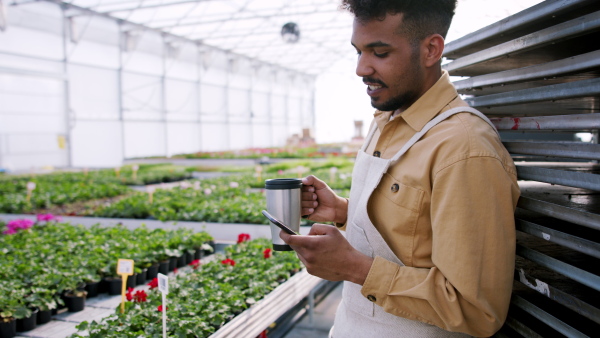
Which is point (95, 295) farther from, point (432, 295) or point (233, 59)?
point (233, 59)

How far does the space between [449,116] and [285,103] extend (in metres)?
30.8

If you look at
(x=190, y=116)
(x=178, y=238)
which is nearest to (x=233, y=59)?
(x=190, y=116)

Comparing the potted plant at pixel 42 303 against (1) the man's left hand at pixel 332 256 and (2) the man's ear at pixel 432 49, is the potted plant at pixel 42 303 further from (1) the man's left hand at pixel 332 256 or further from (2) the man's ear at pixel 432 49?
(2) the man's ear at pixel 432 49

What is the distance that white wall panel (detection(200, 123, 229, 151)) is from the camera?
22484mm

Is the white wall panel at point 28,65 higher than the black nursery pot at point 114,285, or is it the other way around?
the white wall panel at point 28,65

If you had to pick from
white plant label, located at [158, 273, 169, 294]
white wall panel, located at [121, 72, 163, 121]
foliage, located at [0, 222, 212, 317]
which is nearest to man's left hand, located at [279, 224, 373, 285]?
white plant label, located at [158, 273, 169, 294]

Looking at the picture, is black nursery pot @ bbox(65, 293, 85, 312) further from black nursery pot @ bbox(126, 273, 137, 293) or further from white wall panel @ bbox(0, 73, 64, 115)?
white wall panel @ bbox(0, 73, 64, 115)

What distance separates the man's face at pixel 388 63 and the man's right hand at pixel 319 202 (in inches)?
18.4

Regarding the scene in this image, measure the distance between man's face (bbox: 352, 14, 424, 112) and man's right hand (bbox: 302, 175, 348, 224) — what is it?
0.47m

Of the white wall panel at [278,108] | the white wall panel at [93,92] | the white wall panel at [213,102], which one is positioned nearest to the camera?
Answer: the white wall panel at [93,92]

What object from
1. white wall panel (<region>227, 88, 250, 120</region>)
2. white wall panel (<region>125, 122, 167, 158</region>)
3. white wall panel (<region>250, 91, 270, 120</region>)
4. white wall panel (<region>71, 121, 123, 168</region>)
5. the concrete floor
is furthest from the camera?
white wall panel (<region>250, 91, 270, 120</region>)

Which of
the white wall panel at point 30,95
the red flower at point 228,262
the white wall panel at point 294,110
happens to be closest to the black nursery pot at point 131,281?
the red flower at point 228,262

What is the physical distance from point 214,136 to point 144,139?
4931mm

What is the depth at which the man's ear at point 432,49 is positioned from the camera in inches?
47.9
